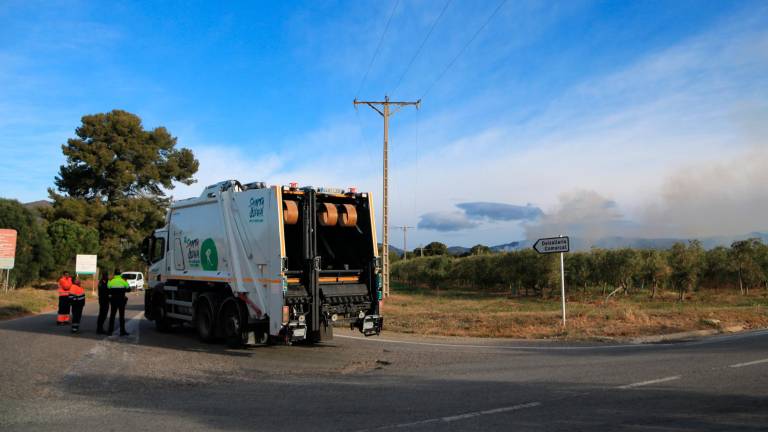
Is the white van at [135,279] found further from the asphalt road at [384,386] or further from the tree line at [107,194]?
the asphalt road at [384,386]

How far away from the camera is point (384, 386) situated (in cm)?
774

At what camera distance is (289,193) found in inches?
422

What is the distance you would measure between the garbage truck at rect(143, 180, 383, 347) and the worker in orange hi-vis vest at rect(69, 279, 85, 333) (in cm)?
319

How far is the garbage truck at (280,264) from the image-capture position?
34.3 feet

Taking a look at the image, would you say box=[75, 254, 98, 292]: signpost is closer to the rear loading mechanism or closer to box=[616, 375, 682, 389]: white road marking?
the rear loading mechanism

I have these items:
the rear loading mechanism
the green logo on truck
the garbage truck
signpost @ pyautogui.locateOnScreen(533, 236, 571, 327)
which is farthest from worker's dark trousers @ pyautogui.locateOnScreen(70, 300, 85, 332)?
signpost @ pyautogui.locateOnScreen(533, 236, 571, 327)

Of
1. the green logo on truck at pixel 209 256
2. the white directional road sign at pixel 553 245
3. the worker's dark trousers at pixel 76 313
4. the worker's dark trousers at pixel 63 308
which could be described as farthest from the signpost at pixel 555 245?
the worker's dark trousers at pixel 63 308

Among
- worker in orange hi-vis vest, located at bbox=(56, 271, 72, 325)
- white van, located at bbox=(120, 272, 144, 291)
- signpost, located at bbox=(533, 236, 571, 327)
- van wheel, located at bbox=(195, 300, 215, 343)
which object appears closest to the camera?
van wheel, located at bbox=(195, 300, 215, 343)

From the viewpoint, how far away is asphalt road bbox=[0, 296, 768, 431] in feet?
19.2

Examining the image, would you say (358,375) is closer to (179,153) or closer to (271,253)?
(271,253)

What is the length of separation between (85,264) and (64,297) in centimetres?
2346

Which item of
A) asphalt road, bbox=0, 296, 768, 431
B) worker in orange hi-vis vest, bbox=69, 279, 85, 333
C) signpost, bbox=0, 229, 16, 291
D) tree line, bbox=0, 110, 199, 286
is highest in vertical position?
tree line, bbox=0, 110, 199, 286

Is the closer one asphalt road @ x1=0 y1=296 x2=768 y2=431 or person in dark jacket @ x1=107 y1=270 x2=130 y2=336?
asphalt road @ x1=0 y1=296 x2=768 y2=431

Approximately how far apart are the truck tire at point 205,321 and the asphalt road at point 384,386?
467mm
